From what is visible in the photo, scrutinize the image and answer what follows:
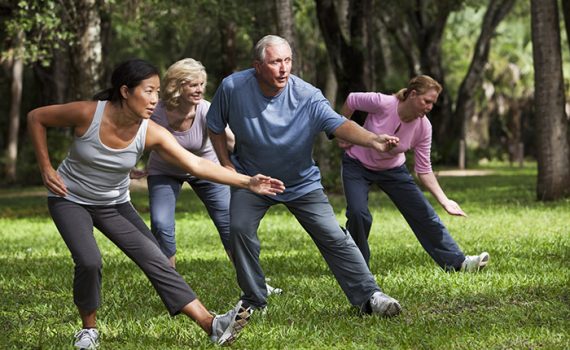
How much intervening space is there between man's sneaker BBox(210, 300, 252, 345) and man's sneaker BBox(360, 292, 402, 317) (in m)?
1.28

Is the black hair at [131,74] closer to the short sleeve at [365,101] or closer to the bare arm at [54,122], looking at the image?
the bare arm at [54,122]

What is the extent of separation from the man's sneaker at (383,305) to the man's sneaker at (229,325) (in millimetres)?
1275

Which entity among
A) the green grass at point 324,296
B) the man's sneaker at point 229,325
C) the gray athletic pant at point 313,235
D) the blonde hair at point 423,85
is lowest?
the green grass at point 324,296

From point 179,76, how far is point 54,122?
6.18 ft

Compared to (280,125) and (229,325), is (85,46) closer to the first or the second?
(280,125)

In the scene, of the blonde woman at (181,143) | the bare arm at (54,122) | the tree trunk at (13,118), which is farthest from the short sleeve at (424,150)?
the tree trunk at (13,118)

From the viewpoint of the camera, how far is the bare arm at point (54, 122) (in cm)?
671

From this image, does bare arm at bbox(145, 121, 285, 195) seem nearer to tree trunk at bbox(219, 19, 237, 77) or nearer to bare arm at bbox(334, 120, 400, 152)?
bare arm at bbox(334, 120, 400, 152)

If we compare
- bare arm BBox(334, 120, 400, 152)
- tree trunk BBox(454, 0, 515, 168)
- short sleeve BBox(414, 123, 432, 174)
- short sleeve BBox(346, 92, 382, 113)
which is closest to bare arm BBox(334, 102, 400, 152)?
bare arm BBox(334, 120, 400, 152)

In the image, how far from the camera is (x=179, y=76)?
8516 mm

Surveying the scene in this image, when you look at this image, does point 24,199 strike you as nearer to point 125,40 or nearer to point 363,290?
point 125,40

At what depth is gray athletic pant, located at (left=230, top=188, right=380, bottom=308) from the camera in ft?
24.9

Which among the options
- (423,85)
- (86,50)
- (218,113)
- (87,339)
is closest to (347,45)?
(86,50)

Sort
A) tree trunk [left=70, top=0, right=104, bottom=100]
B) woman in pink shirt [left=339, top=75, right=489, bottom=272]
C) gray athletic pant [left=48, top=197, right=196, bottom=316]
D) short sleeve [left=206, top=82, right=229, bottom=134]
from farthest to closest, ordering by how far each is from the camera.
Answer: tree trunk [left=70, top=0, right=104, bottom=100]
woman in pink shirt [left=339, top=75, right=489, bottom=272]
short sleeve [left=206, top=82, right=229, bottom=134]
gray athletic pant [left=48, top=197, right=196, bottom=316]
